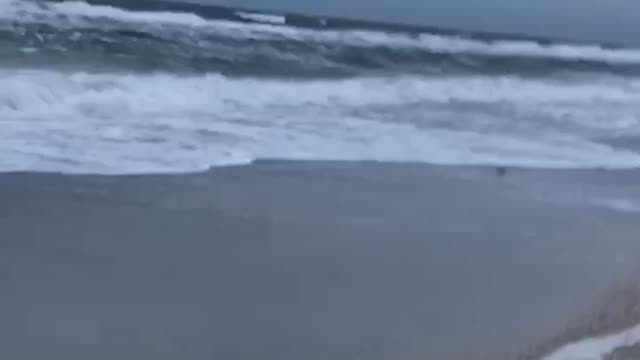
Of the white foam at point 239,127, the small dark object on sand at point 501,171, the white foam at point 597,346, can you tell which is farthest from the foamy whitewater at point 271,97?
the white foam at point 597,346

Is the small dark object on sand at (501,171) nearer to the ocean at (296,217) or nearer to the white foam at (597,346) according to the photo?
the ocean at (296,217)

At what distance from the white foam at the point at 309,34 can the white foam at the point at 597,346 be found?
17364mm

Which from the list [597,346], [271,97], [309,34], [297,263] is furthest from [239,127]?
[309,34]

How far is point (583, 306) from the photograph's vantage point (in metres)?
9.70

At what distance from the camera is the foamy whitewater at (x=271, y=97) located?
14281 millimetres

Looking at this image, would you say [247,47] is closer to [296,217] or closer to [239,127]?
[239,127]

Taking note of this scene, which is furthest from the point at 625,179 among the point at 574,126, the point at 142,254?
the point at 142,254

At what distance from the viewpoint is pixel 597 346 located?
8312mm

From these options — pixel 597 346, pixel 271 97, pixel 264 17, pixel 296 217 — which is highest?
pixel 597 346

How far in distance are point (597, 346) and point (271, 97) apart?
452 inches

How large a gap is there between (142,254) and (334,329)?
170 centimetres

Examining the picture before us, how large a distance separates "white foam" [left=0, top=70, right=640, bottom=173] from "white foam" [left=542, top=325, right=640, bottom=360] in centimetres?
522

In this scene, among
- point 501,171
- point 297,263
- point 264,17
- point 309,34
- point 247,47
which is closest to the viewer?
point 297,263

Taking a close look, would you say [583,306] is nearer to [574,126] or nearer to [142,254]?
[142,254]
